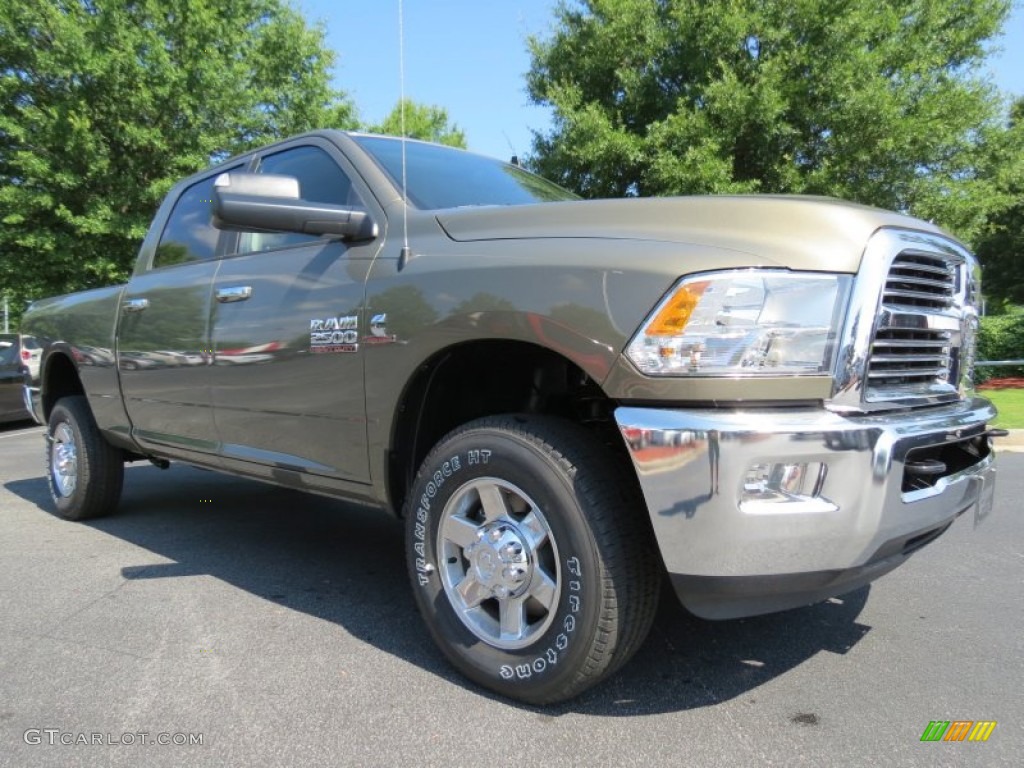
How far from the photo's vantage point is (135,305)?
14.1 ft

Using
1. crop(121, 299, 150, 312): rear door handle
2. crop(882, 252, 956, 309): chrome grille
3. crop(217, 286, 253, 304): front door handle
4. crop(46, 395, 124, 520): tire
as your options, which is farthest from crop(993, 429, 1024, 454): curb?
crop(46, 395, 124, 520): tire

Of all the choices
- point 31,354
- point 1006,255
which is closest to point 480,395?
point 31,354

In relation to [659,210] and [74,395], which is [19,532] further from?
[659,210]

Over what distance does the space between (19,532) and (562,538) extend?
420 cm

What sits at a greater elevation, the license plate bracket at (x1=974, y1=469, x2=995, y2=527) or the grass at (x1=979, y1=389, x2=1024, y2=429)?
the license plate bracket at (x1=974, y1=469, x2=995, y2=527)

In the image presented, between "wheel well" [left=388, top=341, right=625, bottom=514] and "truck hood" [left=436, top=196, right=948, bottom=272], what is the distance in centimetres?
44

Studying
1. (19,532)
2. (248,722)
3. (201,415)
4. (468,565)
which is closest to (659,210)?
(468,565)

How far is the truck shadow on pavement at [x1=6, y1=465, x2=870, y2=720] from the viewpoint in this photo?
8.35ft

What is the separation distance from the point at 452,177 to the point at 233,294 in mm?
1146

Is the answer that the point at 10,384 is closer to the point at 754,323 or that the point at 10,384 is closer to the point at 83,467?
the point at 83,467

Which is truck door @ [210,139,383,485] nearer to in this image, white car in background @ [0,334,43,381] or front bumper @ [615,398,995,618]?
front bumper @ [615,398,995,618]

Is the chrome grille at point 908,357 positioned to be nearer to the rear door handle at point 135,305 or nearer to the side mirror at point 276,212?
the side mirror at point 276,212

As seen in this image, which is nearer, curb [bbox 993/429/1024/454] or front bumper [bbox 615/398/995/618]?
front bumper [bbox 615/398/995/618]

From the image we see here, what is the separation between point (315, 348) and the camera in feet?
9.86
